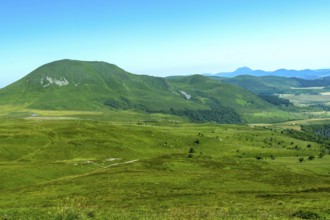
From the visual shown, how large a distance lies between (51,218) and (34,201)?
38325mm

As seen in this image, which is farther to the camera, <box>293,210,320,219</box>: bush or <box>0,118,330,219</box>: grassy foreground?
<box>0,118,330,219</box>: grassy foreground

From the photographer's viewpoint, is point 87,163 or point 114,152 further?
point 114,152

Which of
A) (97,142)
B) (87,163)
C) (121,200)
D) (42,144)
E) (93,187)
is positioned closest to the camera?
(121,200)

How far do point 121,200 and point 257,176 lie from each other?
56.2 m

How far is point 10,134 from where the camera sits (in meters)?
185

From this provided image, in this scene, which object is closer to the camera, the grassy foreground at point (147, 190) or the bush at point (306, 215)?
the bush at point (306, 215)

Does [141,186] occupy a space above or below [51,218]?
below

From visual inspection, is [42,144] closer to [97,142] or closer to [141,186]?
[97,142]

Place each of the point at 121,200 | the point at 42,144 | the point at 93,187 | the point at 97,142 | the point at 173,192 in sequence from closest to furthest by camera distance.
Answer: the point at 121,200, the point at 173,192, the point at 93,187, the point at 42,144, the point at 97,142

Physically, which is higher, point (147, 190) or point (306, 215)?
point (306, 215)

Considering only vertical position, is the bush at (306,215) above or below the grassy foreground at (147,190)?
above

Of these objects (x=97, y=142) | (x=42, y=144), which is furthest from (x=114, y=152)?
(x=42, y=144)

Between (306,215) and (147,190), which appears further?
(147,190)

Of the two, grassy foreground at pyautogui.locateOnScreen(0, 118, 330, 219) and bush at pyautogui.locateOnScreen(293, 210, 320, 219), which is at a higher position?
bush at pyautogui.locateOnScreen(293, 210, 320, 219)
